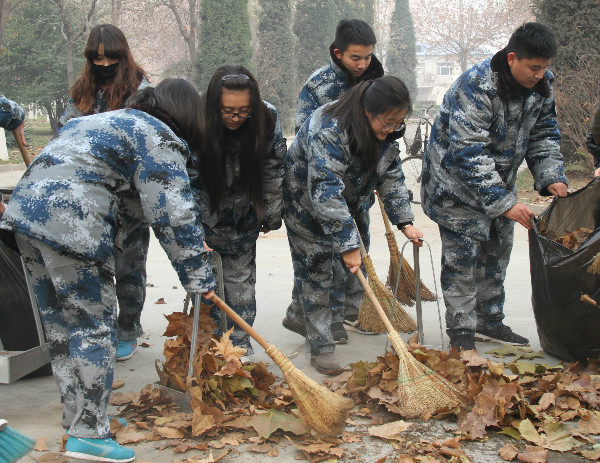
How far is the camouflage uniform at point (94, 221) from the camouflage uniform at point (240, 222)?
91cm

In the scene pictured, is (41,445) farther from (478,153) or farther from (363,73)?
(363,73)

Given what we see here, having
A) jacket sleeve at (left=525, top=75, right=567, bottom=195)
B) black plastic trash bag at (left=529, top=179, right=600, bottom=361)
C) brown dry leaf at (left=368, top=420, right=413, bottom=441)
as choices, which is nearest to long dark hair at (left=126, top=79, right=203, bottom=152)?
brown dry leaf at (left=368, top=420, right=413, bottom=441)

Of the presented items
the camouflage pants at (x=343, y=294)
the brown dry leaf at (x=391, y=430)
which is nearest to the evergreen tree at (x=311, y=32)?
the camouflage pants at (x=343, y=294)

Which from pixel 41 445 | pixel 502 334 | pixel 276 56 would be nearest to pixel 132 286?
pixel 41 445

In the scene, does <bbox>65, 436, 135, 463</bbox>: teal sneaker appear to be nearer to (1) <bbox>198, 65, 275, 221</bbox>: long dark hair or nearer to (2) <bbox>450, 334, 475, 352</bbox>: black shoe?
(1) <bbox>198, 65, 275, 221</bbox>: long dark hair

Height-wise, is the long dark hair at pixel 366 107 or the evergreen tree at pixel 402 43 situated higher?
the evergreen tree at pixel 402 43

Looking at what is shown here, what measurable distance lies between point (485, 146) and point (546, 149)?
0.54 metres

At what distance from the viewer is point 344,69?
447 cm

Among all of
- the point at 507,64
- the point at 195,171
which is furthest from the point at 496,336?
the point at 195,171

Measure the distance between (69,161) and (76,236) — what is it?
28 cm

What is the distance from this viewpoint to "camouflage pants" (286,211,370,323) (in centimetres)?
427

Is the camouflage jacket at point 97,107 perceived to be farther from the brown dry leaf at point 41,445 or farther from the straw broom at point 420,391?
the straw broom at point 420,391

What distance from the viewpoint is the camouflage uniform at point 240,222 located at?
11.9 ft

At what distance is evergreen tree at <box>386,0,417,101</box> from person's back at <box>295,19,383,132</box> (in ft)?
137
